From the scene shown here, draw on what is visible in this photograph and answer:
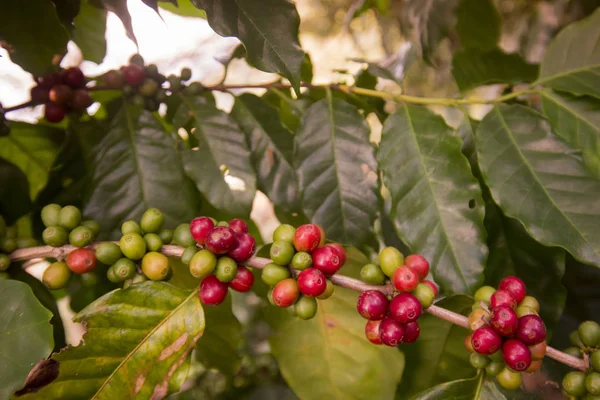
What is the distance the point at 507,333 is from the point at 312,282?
0.29 meters

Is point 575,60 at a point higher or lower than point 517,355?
higher

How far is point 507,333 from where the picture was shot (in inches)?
25.0

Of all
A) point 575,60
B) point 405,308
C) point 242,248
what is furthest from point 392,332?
point 575,60

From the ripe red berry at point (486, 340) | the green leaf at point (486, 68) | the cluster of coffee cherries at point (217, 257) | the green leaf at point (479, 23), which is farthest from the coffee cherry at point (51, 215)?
the green leaf at point (479, 23)

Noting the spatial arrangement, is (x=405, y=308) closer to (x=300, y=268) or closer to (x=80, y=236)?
(x=300, y=268)

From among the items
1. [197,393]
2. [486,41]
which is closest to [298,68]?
[486,41]

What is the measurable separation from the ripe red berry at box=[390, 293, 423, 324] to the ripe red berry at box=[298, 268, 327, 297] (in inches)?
4.2

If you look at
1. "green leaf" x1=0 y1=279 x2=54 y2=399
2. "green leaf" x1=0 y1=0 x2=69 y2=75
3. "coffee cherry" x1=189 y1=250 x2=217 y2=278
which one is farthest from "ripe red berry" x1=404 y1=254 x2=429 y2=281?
"green leaf" x1=0 y1=0 x2=69 y2=75

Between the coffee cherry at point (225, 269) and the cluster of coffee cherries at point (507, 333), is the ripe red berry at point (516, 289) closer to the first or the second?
the cluster of coffee cherries at point (507, 333)

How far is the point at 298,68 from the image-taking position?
0.75m

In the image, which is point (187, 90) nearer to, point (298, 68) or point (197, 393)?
point (298, 68)

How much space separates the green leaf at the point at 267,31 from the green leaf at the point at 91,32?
545mm

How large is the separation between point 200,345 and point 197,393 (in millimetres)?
918

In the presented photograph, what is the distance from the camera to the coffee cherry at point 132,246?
0.70m
